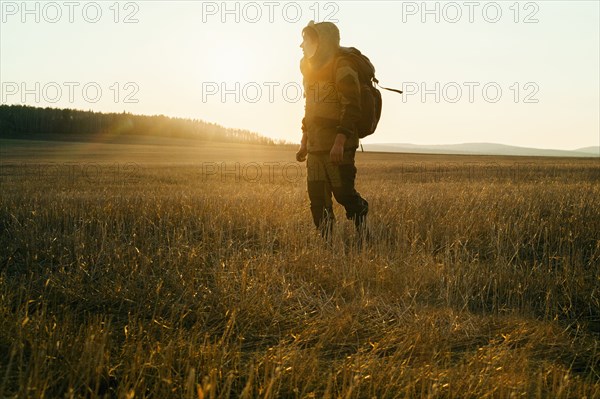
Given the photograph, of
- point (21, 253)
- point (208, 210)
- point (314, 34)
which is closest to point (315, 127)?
point (314, 34)

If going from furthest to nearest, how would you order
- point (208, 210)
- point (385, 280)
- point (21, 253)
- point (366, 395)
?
point (208, 210), point (21, 253), point (385, 280), point (366, 395)

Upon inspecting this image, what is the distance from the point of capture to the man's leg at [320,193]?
225 inches

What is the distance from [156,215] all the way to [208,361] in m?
4.79

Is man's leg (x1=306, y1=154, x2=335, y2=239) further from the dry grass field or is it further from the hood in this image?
the hood

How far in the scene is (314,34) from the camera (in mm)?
5480

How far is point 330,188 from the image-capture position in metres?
5.88

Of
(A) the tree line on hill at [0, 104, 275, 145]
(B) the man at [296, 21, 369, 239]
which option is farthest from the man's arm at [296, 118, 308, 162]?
(A) the tree line on hill at [0, 104, 275, 145]

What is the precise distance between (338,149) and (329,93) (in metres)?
0.64

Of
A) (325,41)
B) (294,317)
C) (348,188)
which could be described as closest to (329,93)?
(325,41)

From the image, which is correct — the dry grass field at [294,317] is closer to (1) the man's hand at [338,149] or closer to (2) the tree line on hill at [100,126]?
(1) the man's hand at [338,149]

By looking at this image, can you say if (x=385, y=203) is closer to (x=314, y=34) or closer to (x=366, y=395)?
(x=314, y=34)

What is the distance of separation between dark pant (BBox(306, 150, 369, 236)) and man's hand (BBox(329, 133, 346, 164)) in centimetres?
19

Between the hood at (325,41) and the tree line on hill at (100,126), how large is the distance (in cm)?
6211

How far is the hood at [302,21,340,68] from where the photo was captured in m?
5.47
